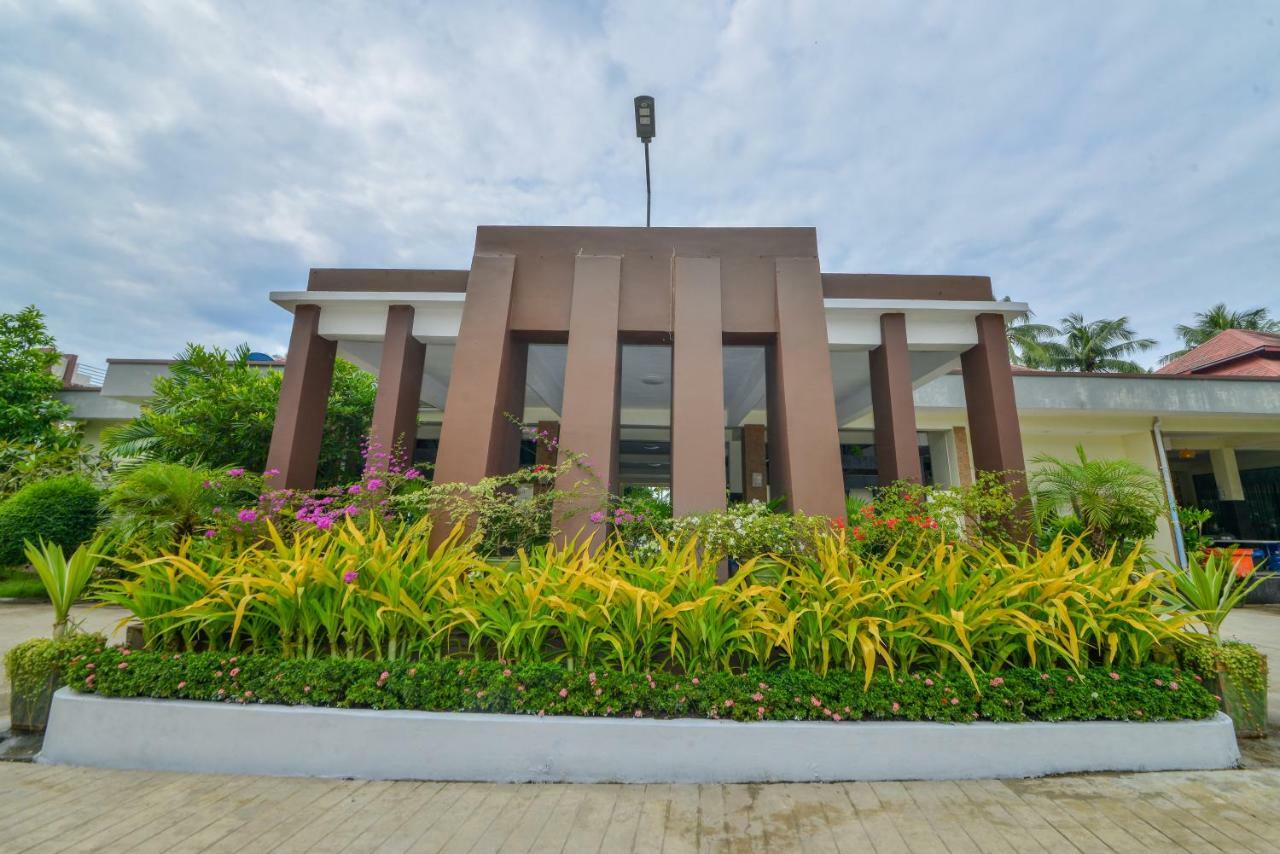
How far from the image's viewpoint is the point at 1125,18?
591 cm

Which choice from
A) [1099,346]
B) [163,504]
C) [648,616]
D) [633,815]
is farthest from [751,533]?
[1099,346]

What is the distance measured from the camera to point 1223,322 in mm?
24859

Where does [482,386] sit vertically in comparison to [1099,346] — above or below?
below

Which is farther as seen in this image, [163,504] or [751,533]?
[163,504]

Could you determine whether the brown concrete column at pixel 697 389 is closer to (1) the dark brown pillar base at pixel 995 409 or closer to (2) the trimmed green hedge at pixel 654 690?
(2) the trimmed green hedge at pixel 654 690

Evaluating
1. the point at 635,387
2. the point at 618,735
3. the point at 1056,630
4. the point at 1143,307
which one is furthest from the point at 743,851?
the point at 1143,307

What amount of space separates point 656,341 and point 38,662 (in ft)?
16.4

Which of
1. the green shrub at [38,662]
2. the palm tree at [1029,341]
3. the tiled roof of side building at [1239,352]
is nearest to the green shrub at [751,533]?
the green shrub at [38,662]

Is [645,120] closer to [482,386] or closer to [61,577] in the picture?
[482,386]

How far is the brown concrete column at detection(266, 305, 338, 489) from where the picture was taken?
543 cm

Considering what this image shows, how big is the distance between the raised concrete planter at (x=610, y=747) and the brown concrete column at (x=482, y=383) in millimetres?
2545

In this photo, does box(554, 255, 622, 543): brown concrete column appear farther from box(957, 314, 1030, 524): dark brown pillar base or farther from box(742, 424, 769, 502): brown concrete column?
box(742, 424, 769, 502): brown concrete column

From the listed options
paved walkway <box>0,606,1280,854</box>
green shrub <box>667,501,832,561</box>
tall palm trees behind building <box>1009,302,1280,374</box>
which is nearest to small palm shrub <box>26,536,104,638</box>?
paved walkway <box>0,606,1280,854</box>

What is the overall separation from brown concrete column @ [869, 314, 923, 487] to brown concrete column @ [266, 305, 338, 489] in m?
6.40
